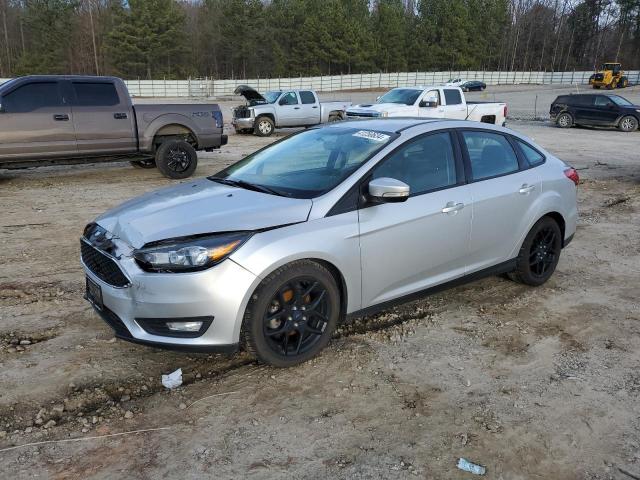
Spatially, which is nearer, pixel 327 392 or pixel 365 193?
pixel 327 392

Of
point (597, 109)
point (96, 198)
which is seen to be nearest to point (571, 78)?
point (597, 109)

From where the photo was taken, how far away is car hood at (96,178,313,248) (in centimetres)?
328

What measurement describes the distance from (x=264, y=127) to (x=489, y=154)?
16033 millimetres

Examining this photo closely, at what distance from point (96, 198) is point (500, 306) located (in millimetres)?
6650

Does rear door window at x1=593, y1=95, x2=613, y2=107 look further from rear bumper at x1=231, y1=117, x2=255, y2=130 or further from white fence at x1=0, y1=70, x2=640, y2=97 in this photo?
white fence at x1=0, y1=70, x2=640, y2=97

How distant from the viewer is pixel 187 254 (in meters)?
3.17

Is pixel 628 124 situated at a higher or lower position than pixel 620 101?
lower

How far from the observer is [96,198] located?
8758mm

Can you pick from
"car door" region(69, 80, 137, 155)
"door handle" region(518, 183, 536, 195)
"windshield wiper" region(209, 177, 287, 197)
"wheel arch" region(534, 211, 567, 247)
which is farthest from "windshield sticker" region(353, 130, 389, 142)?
"car door" region(69, 80, 137, 155)

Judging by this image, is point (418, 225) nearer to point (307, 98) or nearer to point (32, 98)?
point (32, 98)

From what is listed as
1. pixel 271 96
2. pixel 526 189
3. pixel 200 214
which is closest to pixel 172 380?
pixel 200 214

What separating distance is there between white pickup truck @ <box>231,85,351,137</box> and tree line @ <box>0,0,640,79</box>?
54.3 meters

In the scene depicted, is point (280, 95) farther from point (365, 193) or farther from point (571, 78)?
point (571, 78)

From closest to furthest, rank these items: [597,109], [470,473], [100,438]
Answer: [470,473] → [100,438] → [597,109]
